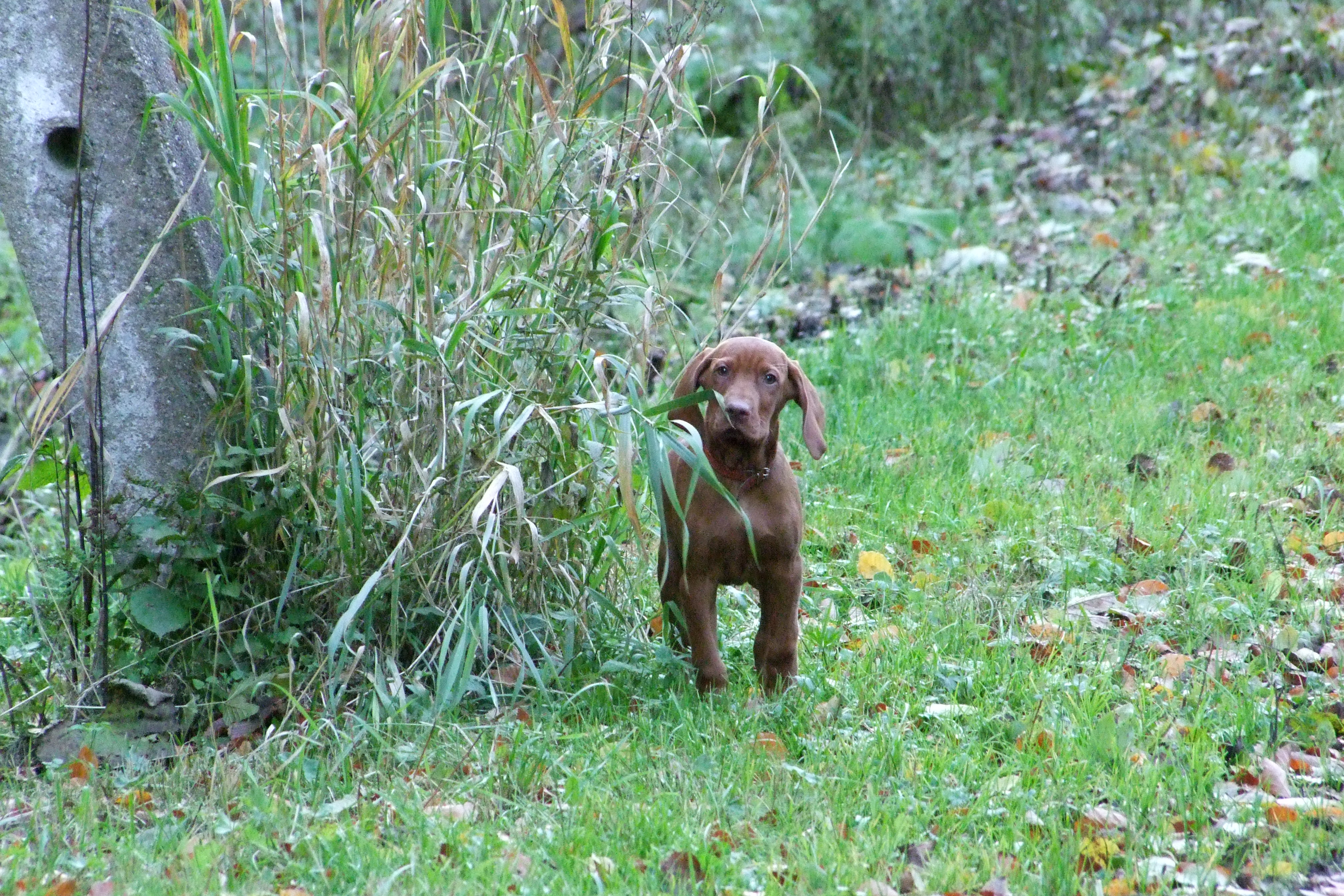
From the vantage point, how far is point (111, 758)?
3.17 m

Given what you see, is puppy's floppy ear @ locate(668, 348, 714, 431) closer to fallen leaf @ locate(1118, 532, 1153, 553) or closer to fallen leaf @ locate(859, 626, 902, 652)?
fallen leaf @ locate(859, 626, 902, 652)

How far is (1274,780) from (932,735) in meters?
0.73

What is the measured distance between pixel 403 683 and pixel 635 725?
0.56m

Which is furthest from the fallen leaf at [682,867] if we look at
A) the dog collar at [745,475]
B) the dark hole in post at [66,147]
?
the dark hole in post at [66,147]

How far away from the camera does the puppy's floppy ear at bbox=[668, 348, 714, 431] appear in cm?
346

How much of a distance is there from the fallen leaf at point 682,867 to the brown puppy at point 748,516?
842mm

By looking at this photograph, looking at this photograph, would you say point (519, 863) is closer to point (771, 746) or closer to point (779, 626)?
point (771, 746)

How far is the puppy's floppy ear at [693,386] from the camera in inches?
136

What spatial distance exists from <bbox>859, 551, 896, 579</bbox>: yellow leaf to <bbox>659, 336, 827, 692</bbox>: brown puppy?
0.81m

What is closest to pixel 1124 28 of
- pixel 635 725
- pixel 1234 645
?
pixel 1234 645

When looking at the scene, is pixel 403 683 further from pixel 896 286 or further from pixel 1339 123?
pixel 1339 123

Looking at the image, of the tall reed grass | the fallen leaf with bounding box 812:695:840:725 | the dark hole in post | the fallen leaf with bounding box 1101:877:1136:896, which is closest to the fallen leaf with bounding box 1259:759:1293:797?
the fallen leaf with bounding box 1101:877:1136:896

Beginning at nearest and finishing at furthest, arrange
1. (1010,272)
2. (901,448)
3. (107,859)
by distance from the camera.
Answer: (107,859) → (901,448) → (1010,272)

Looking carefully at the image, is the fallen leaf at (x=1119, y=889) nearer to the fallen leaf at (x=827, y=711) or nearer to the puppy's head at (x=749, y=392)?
the fallen leaf at (x=827, y=711)
